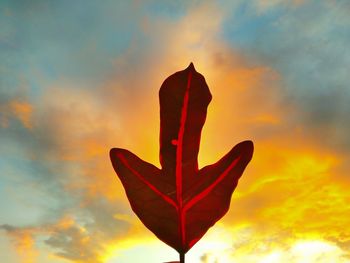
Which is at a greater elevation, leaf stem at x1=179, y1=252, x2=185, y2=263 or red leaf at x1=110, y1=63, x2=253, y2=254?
red leaf at x1=110, y1=63, x2=253, y2=254

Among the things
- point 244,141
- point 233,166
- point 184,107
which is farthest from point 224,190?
point 184,107

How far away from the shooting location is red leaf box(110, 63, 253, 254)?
215 centimetres

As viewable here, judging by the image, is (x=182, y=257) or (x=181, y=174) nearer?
(x=182, y=257)

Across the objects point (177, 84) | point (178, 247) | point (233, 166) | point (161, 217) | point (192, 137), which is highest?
point (177, 84)

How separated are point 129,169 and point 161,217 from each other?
0.30 meters

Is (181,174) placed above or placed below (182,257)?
above

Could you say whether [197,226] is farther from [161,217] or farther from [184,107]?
[184,107]

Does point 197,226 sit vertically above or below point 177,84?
below

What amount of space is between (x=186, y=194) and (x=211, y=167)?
0.20 m

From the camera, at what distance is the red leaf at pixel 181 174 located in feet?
7.06

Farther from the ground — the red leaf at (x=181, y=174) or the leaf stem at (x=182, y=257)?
the red leaf at (x=181, y=174)

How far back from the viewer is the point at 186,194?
219 cm

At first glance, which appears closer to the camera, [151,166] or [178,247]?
[178,247]

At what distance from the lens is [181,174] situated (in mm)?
2232
